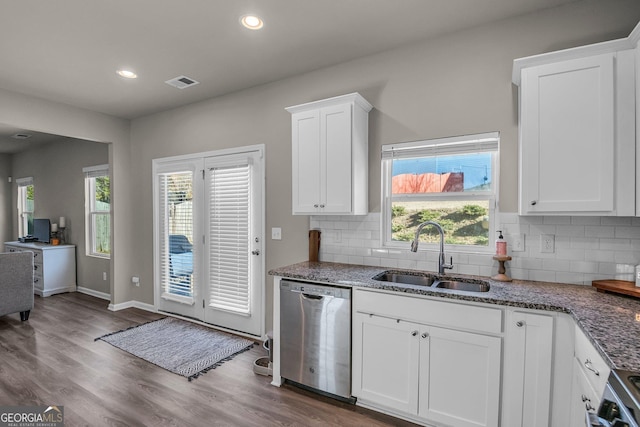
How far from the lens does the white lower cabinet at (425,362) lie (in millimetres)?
1938

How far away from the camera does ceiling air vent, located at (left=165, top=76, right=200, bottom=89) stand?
3.45 meters

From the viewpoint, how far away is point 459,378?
79.0 inches

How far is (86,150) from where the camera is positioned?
5.67m

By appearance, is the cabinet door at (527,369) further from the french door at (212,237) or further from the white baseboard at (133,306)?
the white baseboard at (133,306)

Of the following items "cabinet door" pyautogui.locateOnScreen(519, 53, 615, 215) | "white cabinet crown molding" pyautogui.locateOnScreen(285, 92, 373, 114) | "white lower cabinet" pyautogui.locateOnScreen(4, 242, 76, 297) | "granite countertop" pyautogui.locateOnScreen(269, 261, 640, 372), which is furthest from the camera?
"white lower cabinet" pyautogui.locateOnScreen(4, 242, 76, 297)

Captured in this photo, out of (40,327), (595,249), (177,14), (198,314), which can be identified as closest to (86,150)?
(40,327)

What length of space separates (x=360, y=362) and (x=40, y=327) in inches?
160

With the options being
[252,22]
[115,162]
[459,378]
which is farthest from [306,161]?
[115,162]

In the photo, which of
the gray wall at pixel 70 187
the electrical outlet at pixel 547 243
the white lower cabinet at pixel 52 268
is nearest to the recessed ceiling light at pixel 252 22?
the electrical outlet at pixel 547 243

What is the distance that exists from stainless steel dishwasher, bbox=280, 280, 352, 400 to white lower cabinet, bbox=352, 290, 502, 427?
0.08m

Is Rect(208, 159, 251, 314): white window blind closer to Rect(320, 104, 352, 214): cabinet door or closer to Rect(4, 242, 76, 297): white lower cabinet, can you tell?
Rect(320, 104, 352, 214): cabinet door

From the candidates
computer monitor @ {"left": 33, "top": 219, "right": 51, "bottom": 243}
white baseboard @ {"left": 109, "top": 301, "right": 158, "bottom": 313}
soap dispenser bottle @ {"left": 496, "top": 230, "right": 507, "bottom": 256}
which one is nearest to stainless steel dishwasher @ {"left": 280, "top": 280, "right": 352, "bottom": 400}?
soap dispenser bottle @ {"left": 496, "top": 230, "right": 507, "bottom": 256}

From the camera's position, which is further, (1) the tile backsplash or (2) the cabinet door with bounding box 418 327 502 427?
(1) the tile backsplash

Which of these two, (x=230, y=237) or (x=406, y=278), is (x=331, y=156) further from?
(x=230, y=237)
